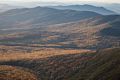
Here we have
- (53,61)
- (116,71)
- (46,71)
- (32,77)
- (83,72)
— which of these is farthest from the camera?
(53,61)

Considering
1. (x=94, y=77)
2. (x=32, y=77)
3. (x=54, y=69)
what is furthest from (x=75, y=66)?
(x=94, y=77)

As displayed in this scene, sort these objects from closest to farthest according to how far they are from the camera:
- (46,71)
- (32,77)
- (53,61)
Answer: (32,77) → (46,71) → (53,61)

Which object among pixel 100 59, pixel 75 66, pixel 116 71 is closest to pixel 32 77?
pixel 75 66

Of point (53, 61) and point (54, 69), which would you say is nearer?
point (54, 69)

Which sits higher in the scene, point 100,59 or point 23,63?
point 100,59

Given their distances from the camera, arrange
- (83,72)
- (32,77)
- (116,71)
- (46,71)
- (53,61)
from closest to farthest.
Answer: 1. (116,71)
2. (83,72)
3. (32,77)
4. (46,71)
5. (53,61)

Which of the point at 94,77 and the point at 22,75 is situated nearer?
the point at 94,77

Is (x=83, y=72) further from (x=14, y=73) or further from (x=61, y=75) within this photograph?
(x=14, y=73)

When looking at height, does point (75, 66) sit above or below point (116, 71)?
below

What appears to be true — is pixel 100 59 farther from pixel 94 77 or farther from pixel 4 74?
pixel 4 74
